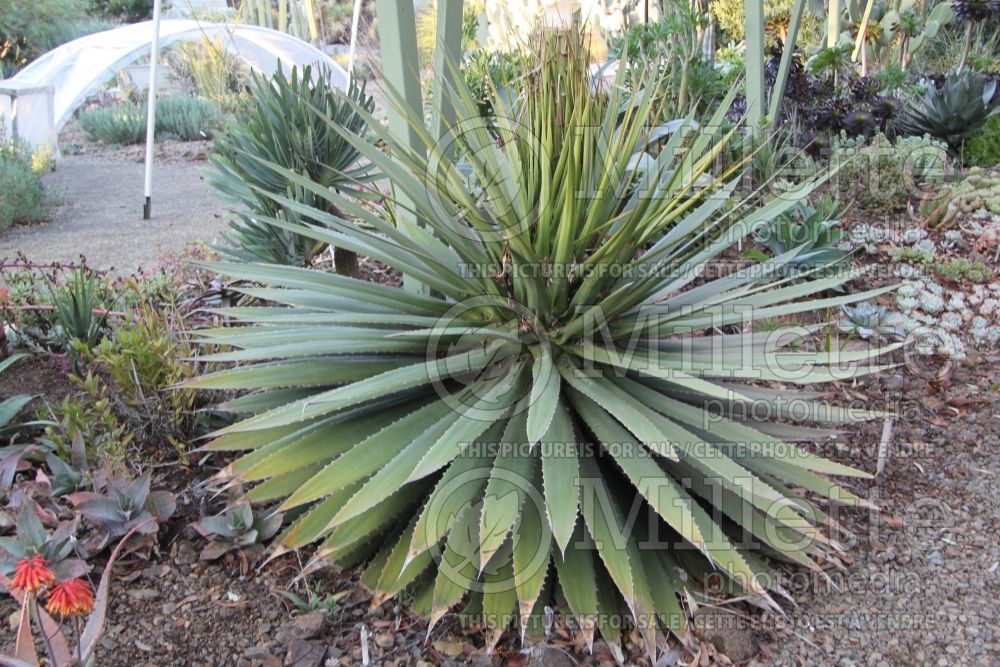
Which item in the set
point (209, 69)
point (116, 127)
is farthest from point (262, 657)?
point (209, 69)

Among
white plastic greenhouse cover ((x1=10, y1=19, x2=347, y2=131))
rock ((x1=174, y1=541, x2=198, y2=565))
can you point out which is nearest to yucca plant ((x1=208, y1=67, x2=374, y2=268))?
rock ((x1=174, y1=541, x2=198, y2=565))

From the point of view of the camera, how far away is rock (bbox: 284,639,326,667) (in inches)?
68.1

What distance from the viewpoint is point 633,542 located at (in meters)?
1.81

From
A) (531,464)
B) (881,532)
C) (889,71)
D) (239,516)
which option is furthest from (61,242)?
(889,71)

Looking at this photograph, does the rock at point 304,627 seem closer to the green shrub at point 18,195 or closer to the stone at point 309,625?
the stone at point 309,625

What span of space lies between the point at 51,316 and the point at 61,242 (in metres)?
3.89

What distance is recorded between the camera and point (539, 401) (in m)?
1.73

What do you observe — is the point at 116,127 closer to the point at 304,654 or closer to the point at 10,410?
the point at 10,410

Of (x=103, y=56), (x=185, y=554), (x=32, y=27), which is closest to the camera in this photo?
(x=185, y=554)

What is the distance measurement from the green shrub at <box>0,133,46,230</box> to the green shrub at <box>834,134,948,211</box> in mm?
Result: 6933

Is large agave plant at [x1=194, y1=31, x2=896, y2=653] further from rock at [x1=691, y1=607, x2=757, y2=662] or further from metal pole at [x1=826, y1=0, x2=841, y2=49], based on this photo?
metal pole at [x1=826, y1=0, x2=841, y2=49]

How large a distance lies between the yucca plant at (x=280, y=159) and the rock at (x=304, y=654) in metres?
2.02

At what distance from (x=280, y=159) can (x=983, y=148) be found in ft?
17.2

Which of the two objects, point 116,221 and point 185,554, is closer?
point 185,554
